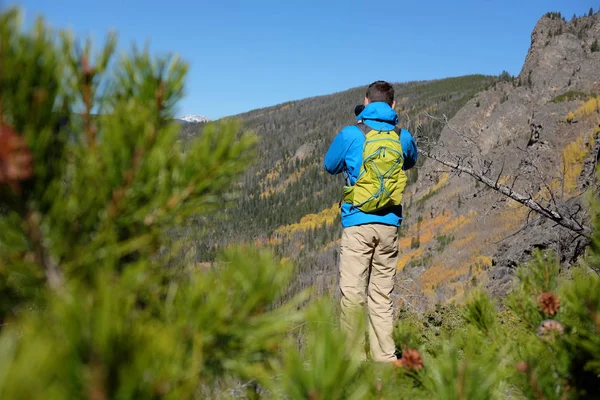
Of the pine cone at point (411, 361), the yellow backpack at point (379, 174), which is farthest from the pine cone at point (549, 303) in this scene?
the yellow backpack at point (379, 174)

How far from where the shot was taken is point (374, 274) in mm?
3299

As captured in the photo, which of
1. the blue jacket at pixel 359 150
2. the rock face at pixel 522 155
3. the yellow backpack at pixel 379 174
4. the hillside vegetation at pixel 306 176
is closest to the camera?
the yellow backpack at pixel 379 174

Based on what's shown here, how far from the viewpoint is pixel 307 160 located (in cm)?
11044

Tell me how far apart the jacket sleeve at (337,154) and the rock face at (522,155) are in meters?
2.03

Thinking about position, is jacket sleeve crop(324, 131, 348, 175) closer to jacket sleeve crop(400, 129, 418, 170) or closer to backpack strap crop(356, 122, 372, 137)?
backpack strap crop(356, 122, 372, 137)

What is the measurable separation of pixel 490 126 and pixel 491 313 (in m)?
41.8

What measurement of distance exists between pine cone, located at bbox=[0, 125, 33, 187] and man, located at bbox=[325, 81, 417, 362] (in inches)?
91.9

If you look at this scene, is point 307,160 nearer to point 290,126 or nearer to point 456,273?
point 290,126

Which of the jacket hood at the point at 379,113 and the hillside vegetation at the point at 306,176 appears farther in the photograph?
the hillside vegetation at the point at 306,176

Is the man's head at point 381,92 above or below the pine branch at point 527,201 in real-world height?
above

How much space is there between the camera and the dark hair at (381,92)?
315 cm

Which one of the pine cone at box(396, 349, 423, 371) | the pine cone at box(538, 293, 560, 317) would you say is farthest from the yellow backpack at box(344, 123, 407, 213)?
the pine cone at box(396, 349, 423, 371)

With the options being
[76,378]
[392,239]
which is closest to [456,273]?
[392,239]

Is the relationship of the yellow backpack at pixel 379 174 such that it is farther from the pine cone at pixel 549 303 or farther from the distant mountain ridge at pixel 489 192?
the pine cone at pixel 549 303
